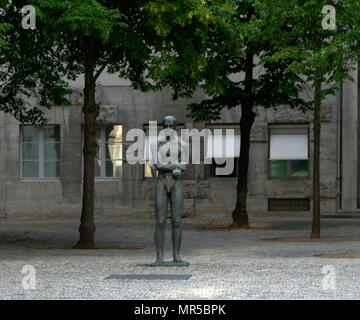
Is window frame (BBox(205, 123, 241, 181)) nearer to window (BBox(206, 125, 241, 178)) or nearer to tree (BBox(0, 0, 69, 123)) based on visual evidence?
window (BBox(206, 125, 241, 178))

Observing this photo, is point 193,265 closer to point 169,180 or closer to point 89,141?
point 169,180

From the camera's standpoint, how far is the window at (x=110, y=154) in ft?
110

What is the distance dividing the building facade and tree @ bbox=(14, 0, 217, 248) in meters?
9.82

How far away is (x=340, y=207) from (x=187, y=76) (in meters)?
13.2

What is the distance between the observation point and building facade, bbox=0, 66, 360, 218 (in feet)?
105

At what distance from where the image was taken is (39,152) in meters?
33.8

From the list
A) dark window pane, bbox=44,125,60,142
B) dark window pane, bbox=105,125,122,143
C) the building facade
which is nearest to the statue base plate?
the building facade

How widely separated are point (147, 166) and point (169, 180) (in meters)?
18.7

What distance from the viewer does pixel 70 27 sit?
18.2 m

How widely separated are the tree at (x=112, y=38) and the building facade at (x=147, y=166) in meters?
9.82

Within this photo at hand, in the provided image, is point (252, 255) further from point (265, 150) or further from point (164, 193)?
point (265, 150)

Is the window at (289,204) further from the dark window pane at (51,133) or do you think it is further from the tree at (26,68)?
the tree at (26,68)

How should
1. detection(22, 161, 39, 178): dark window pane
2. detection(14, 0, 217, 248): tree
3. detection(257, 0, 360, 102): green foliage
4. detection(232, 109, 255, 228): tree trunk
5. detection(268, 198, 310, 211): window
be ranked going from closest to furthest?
detection(14, 0, 217, 248): tree < detection(257, 0, 360, 102): green foliage < detection(232, 109, 255, 228): tree trunk < detection(268, 198, 310, 211): window < detection(22, 161, 39, 178): dark window pane
